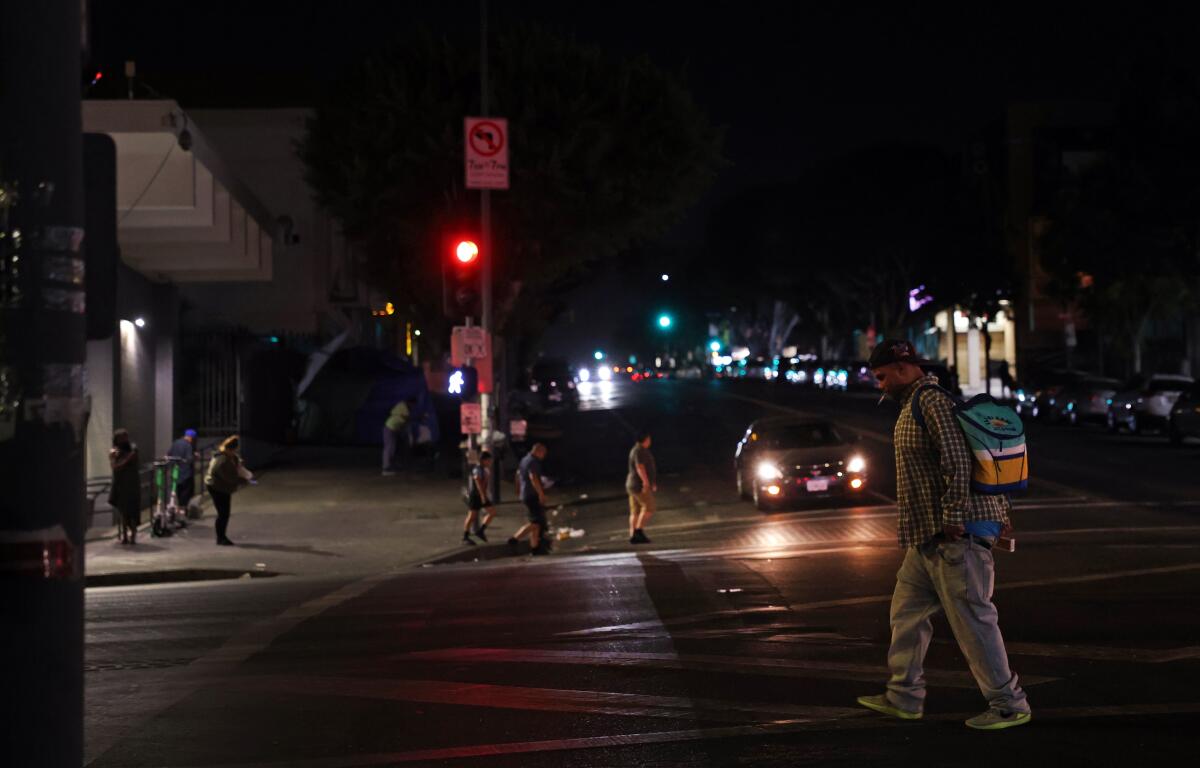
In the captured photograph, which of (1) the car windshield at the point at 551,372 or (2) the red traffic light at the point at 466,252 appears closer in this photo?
(2) the red traffic light at the point at 466,252

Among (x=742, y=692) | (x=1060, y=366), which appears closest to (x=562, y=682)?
(x=742, y=692)

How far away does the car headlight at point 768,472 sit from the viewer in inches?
853

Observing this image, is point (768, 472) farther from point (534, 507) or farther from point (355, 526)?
point (355, 526)

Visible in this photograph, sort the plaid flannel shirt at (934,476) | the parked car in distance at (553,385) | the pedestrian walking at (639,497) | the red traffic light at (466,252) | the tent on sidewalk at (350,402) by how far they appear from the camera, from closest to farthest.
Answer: the plaid flannel shirt at (934,476)
the pedestrian walking at (639,497)
the red traffic light at (466,252)
the tent on sidewalk at (350,402)
the parked car in distance at (553,385)

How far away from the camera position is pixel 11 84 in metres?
3.77

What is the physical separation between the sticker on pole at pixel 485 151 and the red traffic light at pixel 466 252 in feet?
4.64

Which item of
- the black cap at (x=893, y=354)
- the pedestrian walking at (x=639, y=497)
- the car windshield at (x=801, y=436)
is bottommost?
the pedestrian walking at (x=639, y=497)

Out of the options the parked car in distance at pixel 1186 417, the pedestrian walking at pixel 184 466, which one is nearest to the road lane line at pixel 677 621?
Result: the pedestrian walking at pixel 184 466

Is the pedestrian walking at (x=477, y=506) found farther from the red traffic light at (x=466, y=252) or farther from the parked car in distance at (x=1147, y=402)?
the parked car in distance at (x=1147, y=402)

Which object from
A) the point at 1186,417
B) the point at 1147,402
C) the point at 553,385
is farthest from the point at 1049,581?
the point at 553,385

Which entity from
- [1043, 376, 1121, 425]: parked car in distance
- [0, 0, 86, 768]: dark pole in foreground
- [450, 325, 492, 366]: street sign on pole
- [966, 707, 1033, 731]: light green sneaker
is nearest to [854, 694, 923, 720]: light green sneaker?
[966, 707, 1033, 731]: light green sneaker

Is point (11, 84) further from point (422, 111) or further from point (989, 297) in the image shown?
point (989, 297)

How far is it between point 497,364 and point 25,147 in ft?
97.6

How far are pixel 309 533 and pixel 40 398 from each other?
58.7 feet
